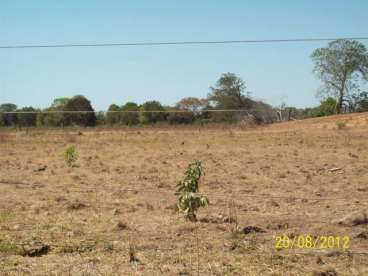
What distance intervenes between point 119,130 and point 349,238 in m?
25.1

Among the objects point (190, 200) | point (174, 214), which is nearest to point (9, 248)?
point (190, 200)

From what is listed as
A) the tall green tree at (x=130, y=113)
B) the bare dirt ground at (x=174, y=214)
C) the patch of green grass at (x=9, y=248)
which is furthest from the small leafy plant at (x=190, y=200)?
the tall green tree at (x=130, y=113)

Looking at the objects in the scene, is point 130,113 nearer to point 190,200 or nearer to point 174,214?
point 174,214

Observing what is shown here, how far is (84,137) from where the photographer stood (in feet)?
91.0

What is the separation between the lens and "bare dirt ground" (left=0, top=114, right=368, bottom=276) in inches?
190

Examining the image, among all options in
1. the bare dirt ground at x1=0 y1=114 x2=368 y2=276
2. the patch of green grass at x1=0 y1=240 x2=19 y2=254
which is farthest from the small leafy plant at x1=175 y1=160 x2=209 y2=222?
the patch of green grass at x1=0 y1=240 x2=19 y2=254

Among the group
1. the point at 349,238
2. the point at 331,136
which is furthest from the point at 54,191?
the point at 331,136

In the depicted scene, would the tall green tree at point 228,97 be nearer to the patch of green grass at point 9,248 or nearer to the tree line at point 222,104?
the tree line at point 222,104

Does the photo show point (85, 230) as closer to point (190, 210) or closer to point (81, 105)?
point (190, 210)

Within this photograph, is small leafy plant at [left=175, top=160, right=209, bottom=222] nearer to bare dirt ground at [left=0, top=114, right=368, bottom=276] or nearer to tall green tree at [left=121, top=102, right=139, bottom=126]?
bare dirt ground at [left=0, top=114, right=368, bottom=276]

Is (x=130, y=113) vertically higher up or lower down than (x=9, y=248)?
higher up

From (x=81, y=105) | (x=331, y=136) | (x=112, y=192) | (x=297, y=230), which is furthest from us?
(x=331, y=136)

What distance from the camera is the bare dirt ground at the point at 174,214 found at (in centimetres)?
482

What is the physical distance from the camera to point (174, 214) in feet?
24.6
